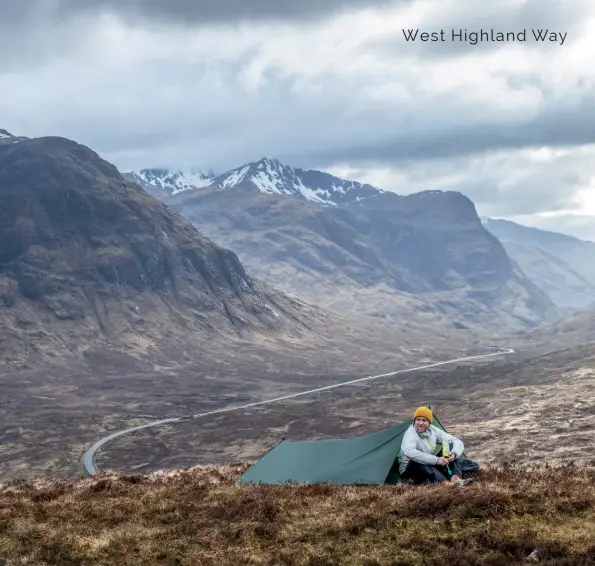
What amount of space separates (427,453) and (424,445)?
24cm

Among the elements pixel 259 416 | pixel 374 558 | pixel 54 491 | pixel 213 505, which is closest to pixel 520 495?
pixel 374 558

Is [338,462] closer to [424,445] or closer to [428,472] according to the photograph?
[428,472]

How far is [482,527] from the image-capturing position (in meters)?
14.7

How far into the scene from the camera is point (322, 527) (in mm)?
15703

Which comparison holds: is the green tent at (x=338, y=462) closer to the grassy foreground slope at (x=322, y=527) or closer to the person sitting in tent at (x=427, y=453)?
the person sitting in tent at (x=427, y=453)

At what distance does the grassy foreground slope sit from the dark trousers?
3.17 ft

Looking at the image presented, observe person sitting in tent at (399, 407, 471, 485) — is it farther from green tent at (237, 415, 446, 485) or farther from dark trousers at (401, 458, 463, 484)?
green tent at (237, 415, 446, 485)

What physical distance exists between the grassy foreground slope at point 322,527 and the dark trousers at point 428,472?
0.97 meters

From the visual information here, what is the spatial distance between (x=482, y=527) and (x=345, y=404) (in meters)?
124

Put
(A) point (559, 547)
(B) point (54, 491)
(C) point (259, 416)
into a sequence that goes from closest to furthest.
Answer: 1. (A) point (559, 547)
2. (B) point (54, 491)
3. (C) point (259, 416)

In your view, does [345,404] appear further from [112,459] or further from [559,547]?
[559,547]

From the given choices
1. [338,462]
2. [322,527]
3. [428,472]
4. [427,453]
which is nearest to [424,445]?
[427,453]

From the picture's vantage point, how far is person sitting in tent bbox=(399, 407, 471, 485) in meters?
19.4

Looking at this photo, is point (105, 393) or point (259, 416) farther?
point (105, 393)
